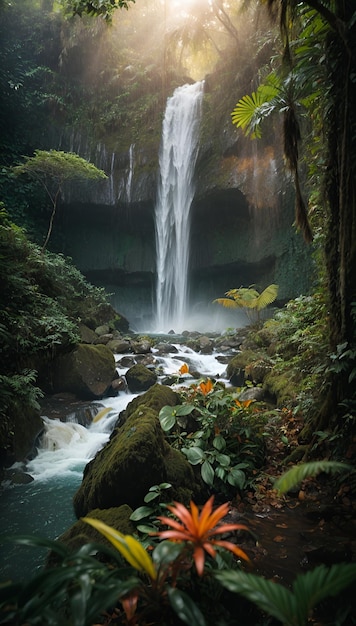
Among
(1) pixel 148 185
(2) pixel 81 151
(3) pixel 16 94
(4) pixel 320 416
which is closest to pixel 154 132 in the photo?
(1) pixel 148 185

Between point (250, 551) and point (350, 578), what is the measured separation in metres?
1.29

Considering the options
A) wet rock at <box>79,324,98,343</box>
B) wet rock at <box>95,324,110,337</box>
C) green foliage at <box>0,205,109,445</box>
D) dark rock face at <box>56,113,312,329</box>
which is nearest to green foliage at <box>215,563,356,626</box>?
green foliage at <box>0,205,109,445</box>

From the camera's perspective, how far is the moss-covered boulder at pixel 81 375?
7219 mm

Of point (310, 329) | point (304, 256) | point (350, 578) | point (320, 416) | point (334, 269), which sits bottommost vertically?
point (320, 416)

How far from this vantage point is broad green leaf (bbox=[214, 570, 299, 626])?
1033mm

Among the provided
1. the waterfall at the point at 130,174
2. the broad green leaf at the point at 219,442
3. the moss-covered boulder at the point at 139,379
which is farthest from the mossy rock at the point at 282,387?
the waterfall at the point at 130,174

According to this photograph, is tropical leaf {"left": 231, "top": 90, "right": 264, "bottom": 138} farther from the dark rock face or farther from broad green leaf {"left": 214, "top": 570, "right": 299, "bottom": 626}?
the dark rock face

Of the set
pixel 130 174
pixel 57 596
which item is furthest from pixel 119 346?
pixel 130 174

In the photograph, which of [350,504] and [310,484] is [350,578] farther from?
[310,484]

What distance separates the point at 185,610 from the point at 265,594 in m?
0.28

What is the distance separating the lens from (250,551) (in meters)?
2.15

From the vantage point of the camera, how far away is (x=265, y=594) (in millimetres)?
1076

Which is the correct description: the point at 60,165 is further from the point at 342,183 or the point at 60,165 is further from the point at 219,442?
the point at 219,442

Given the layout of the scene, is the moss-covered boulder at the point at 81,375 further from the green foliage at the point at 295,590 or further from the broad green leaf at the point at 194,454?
the green foliage at the point at 295,590
